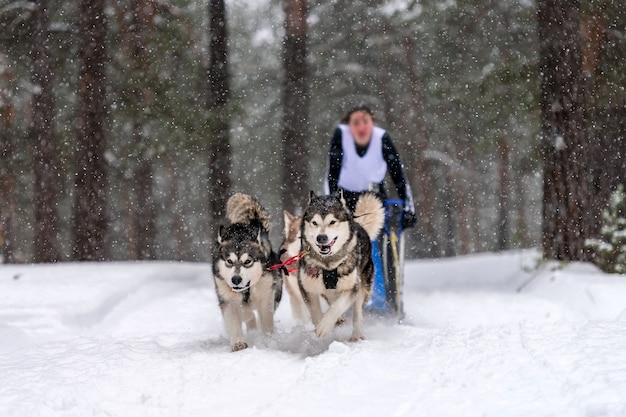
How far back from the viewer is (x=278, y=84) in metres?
16.2

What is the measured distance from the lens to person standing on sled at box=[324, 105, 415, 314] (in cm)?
708

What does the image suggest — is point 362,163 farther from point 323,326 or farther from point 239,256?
point 323,326

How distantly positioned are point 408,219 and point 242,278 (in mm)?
2282

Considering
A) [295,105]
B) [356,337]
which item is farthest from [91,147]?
[356,337]

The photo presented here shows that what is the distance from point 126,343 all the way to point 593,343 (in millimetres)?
3890

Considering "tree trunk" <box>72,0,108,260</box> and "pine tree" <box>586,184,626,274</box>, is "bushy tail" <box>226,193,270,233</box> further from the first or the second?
"tree trunk" <box>72,0,108,260</box>

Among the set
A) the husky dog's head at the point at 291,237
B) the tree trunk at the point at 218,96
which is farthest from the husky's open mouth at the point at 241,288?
the tree trunk at the point at 218,96

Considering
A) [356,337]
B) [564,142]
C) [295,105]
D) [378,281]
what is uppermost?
[295,105]

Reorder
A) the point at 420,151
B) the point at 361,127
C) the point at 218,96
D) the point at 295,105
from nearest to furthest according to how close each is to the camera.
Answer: the point at 361,127
the point at 218,96
the point at 295,105
the point at 420,151

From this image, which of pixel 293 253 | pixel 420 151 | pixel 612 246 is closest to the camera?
pixel 293 253

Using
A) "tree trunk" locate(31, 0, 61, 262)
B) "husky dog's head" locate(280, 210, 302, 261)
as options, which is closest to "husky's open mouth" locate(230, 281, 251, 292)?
"husky dog's head" locate(280, 210, 302, 261)

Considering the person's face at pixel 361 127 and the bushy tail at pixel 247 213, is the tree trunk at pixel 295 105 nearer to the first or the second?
the person's face at pixel 361 127

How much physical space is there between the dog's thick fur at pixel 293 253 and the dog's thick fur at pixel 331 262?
2.41ft

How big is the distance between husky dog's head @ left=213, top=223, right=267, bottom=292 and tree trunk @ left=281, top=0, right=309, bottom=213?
271 inches
